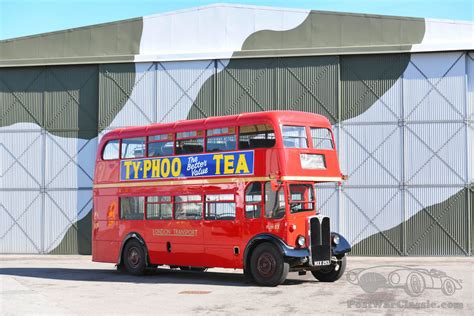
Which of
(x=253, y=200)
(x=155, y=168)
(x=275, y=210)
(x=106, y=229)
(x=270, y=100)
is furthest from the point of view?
(x=270, y=100)

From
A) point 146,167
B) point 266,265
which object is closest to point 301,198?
point 266,265

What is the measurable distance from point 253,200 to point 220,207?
121 centimetres

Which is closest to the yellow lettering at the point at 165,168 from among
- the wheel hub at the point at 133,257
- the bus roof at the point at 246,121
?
the bus roof at the point at 246,121

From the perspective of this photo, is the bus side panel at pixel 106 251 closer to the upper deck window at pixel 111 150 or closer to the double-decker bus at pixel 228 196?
the double-decker bus at pixel 228 196

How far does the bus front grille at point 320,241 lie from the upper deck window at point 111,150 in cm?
673

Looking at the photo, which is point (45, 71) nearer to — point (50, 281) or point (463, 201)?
point (50, 281)

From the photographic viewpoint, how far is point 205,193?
17.9 metres

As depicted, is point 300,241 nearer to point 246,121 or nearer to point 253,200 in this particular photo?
point 253,200

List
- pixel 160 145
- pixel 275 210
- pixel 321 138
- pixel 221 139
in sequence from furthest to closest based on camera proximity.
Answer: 1. pixel 160 145
2. pixel 221 139
3. pixel 321 138
4. pixel 275 210

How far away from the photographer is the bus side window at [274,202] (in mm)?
16188

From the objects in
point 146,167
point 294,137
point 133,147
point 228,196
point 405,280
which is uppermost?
point 133,147

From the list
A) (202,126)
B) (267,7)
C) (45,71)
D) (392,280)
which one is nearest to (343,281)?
(392,280)

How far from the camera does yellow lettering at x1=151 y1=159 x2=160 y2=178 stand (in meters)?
19.2

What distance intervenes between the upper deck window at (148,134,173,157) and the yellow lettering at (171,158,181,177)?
0.28m
